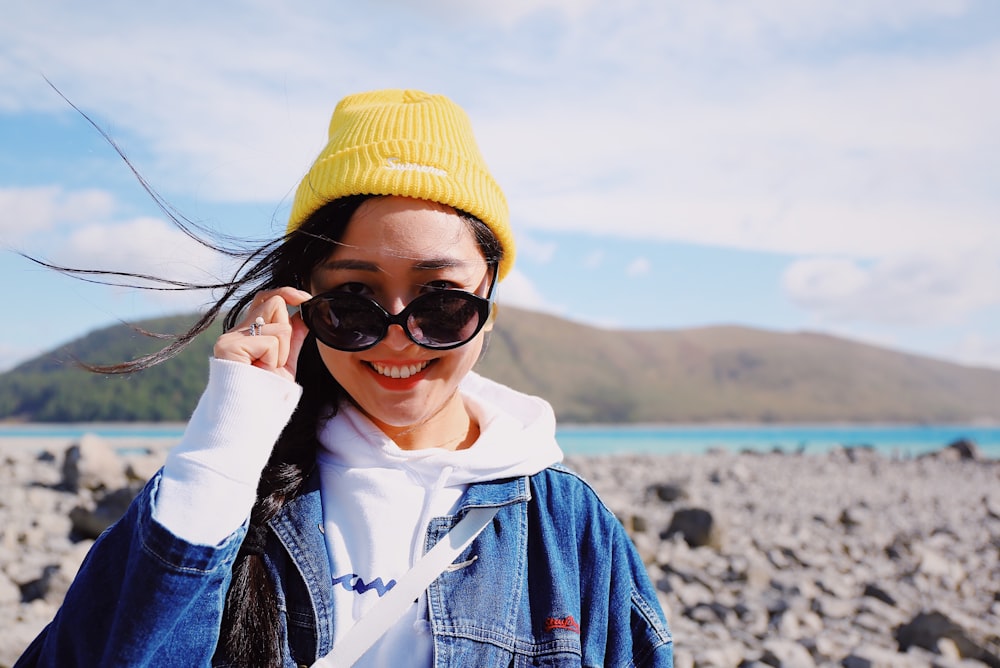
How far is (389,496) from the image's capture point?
6.08 feet

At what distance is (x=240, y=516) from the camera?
151cm

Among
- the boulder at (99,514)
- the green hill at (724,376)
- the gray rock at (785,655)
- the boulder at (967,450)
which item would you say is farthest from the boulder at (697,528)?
the green hill at (724,376)

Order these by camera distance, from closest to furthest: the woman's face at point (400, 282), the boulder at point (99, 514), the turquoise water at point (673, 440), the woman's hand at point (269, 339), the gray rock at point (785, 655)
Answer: the woman's hand at point (269, 339) → the woman's face at point (400, 282) → the gray rock at point (785, 655) → the boulder at point (99, 514) → the turquoise water at point (673, 440)

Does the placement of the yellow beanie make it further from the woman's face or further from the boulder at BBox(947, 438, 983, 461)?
the boulder at BBox(947, 438, 983, 461)

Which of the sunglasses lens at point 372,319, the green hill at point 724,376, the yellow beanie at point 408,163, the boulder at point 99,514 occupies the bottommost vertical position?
the boulder at point 99,514

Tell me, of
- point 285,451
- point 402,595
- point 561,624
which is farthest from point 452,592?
point 285,451

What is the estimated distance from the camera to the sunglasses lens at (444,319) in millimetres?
1820

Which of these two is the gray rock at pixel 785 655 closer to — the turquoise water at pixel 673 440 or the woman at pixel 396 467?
the woman at pixel 396 467

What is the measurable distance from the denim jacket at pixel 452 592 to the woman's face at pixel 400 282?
24cm

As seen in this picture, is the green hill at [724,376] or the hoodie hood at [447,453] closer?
the hoodie hood at [447,453]

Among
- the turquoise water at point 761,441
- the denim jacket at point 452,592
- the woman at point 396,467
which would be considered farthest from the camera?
the turquoise water at point 761,441

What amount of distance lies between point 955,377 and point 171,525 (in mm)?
170682

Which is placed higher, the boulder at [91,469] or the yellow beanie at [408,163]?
the yellow beanie at [408,163]

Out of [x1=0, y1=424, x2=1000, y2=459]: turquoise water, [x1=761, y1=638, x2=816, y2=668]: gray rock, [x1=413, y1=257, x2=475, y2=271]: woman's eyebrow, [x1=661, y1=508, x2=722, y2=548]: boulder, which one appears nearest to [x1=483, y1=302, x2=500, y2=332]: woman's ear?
[x1=413, y1=257, x2=475, y2=271]: woman's eyebrow
